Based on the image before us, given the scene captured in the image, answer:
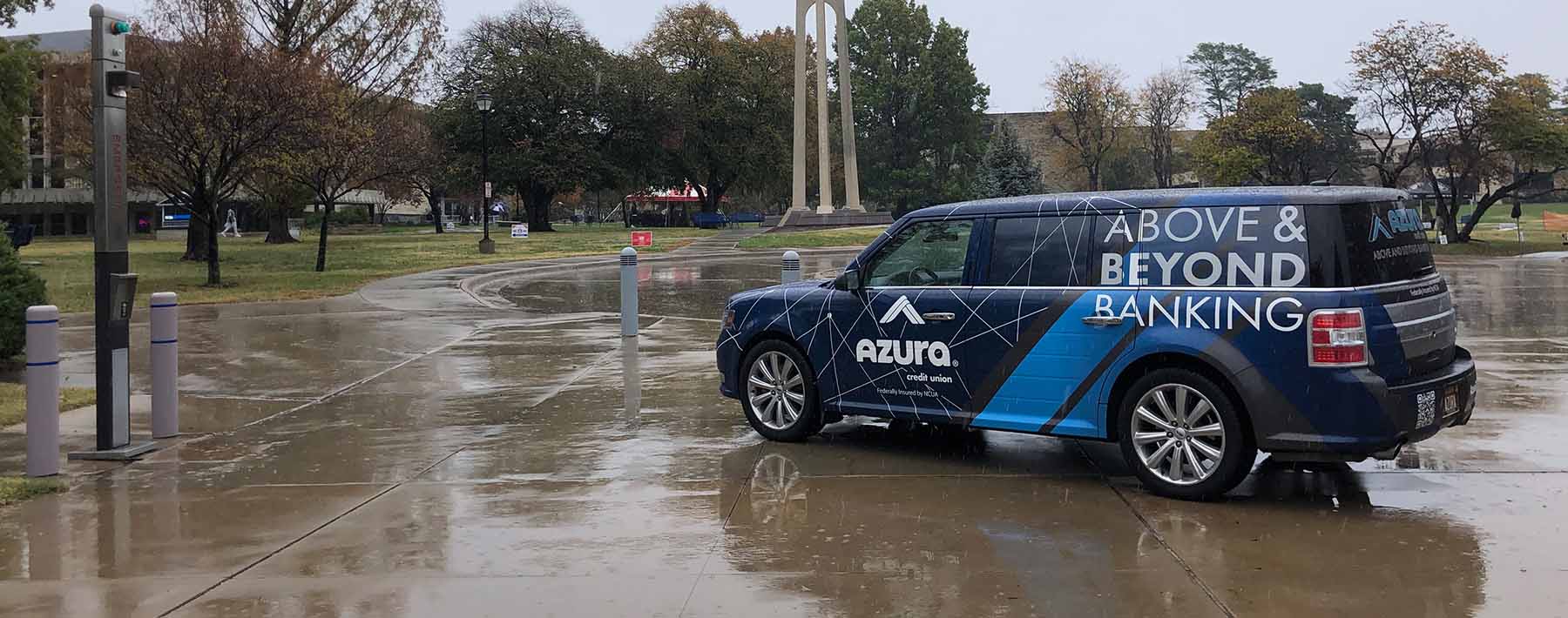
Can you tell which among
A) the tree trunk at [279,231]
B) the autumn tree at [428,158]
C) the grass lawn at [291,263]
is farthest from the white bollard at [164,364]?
the tree trunk at [279,231]

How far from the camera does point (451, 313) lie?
20.5 m

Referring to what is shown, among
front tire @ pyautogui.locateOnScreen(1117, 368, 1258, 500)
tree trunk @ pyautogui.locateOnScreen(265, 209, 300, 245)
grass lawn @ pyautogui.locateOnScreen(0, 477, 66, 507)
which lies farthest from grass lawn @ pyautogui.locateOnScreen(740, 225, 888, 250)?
front tire @ pyautogui.locateOnScreen(1117, 368, 1258, 500)

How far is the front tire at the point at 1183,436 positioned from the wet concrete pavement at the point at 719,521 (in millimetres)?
146

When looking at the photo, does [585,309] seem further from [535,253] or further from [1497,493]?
[535,253]

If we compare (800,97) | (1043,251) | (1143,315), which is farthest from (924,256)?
(800,97)

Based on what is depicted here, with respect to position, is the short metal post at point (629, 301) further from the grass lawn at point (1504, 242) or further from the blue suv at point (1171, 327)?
the grass lawn at point (1504, 242)

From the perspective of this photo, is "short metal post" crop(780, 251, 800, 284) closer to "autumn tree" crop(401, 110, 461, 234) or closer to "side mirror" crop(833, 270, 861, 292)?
"side mirror" crop(833, 270, 861, 292)

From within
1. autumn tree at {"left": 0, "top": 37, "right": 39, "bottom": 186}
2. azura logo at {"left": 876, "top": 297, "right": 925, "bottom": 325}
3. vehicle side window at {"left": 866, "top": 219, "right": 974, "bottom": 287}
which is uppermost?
autumn tree at {"left": 0, "top": 37, "right": 39, "bottom": 186}

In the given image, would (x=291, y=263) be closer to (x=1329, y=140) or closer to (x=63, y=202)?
(x=63, y=202)

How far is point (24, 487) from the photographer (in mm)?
7539

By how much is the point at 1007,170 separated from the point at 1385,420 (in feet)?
208

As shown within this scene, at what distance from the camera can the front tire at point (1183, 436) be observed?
6816 mm

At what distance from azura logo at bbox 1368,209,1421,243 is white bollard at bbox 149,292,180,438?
7.86m

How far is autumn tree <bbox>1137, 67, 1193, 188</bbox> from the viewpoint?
8156cm
